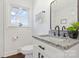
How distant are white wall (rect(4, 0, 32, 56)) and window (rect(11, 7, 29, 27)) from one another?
8.1 inches

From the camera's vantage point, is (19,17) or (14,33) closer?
(14,33)

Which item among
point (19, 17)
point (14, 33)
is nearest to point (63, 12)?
point (14, 33)

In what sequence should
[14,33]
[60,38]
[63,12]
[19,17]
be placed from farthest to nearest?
1. [19,17]
2. [14,33]
3. [63,12]
4. [60,38]

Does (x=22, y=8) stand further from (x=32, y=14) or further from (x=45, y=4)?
(x=45, y=4)

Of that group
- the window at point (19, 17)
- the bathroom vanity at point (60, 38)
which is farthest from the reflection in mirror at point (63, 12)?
the window at point (19, 17)

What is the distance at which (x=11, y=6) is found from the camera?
3633mm

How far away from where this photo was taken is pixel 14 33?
360 cm

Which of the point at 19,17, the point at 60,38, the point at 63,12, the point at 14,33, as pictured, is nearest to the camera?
the point at 60,38

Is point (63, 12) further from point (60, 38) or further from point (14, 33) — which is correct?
point (14, 33)

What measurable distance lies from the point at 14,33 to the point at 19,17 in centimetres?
74

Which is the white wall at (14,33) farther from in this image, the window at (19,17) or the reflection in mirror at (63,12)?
the reflection in mirror at (63,12)

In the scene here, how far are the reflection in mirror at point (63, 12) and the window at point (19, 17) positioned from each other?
1.76 meters

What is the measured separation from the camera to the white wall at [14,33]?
11.2 ft

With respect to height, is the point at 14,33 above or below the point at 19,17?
below
